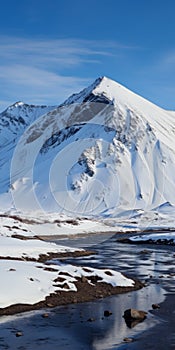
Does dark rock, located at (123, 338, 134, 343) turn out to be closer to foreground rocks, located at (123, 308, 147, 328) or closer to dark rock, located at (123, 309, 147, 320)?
foreground rocks, located at (123, 308, 147, 328)

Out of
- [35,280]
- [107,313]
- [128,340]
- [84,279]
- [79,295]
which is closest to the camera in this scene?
[128,340]

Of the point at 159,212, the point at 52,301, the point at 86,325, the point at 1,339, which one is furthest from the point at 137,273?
the point at 159,212

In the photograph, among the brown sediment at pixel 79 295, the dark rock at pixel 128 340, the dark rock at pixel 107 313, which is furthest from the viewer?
the brown sediment at pixel 79 295

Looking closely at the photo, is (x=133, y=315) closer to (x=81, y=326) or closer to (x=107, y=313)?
(x=107, y=313)

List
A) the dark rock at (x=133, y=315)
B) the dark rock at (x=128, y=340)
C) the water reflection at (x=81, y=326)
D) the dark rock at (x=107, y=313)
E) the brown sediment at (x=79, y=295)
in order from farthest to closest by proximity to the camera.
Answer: the brown sediment at (x=79, y=295) < the dark rock at (x=107, y=313) < the dark rock at (x=133, y=315) < the dark rock at (x=128, y=340) < the water reflection at (x=81, y=326)

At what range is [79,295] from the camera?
29359 mm

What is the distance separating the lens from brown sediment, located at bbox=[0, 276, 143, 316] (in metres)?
25.4

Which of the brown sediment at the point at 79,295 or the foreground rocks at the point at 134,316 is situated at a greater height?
the brown sediment at the point at 79,295

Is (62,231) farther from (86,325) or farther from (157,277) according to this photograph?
(86,325)

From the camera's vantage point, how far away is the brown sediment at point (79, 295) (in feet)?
83.3

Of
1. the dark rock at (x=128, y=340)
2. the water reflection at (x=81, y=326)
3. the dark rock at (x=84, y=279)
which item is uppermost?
the dark rock at (x=84, y=279)

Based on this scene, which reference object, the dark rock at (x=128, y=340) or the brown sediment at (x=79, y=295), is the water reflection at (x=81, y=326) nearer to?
the dark rock at (x=128, y=340)

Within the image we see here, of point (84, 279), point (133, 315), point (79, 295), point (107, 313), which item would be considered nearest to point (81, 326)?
point (107, 313)

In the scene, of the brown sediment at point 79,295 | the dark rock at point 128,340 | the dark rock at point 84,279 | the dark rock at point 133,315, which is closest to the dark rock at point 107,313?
the dark rock at point 133,315
